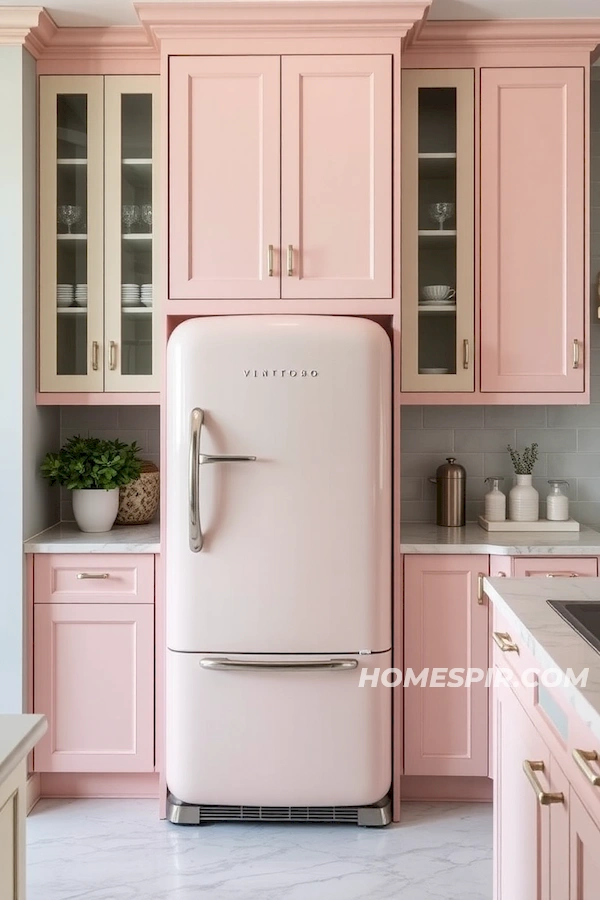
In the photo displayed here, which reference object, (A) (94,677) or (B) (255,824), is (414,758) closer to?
(B) (255,824)

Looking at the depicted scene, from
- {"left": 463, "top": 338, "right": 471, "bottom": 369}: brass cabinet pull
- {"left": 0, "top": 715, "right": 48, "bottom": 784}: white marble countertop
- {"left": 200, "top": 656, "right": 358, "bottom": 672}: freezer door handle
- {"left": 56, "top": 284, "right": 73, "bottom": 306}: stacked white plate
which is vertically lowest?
{"left": 200, "top": 656, "right": 358, "bottom": 672}: freezer door handle

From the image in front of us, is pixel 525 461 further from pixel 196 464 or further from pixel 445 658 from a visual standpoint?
pixel 196 464

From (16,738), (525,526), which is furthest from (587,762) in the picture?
(525,526)

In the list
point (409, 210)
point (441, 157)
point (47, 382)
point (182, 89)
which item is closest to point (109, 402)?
point (47, 382)

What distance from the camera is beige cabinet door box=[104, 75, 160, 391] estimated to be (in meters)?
2.80

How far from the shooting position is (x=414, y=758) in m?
2.71

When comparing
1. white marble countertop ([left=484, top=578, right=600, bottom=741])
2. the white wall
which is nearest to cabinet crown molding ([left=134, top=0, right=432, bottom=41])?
the white wall

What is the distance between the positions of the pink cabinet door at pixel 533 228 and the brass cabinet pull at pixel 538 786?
5.16 ft

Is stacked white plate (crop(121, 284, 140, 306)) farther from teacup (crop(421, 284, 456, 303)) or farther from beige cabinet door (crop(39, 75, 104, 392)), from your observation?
teacup (crop(421, 284, 456, 303))

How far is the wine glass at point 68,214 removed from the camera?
9.23ft

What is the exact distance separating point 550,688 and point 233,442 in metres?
1.33

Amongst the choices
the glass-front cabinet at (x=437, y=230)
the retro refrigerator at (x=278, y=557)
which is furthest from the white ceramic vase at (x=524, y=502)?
the retro refrigerator at (x=278, y=557)

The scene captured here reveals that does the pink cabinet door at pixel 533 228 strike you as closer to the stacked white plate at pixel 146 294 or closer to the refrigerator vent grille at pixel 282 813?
the stacked white plate at pixel 146 294

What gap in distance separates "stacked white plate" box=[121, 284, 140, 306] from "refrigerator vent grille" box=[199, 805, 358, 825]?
5.46 ft
